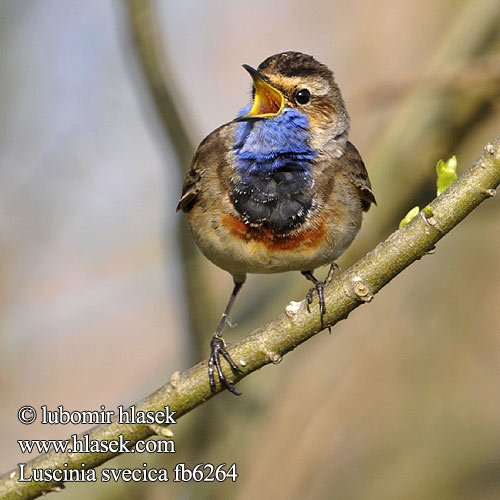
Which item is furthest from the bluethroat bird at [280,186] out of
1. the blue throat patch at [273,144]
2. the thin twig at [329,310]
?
the thin twig at [329,310]

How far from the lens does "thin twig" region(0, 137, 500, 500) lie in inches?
123

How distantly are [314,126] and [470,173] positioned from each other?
1.75m

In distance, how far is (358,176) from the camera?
4.91 metres

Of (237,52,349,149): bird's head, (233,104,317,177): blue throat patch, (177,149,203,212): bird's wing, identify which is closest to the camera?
(233,104,317,177): blue throat patch

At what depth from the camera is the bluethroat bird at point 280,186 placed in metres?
4.54

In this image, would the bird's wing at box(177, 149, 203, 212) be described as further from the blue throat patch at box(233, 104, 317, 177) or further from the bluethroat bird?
the blue throat patch at box(233, 104, 317, 177)

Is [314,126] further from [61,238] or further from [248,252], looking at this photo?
[61,238]

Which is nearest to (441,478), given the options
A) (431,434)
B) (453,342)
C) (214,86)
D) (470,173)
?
(431,434)

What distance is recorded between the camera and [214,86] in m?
8.76

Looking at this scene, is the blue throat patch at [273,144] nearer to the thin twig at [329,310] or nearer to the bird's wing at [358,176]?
the bird's wing at [358,176]

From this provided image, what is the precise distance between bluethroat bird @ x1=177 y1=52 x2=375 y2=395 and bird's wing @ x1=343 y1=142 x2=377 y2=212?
0.02 m

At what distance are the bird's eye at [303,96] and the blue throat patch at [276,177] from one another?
118 millimetres

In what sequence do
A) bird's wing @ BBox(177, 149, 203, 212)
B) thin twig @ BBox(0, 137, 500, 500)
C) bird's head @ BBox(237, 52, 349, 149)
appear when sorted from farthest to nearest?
1. bird's wing @ BBox(177, 149, 203, 212)
2. bird's head @ BBox(237, 52, 349, 149)
3. thin twig @ BBox(0, 137, 500, 500)

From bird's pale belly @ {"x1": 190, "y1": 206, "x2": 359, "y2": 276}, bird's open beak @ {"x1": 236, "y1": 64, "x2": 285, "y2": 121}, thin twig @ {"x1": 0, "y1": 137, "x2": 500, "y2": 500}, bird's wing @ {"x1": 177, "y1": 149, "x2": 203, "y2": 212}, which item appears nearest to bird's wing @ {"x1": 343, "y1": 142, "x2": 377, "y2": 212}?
bird's pale belly @ {"x1": 190, "y1": 206, "x2": 359, "y2": 276}
